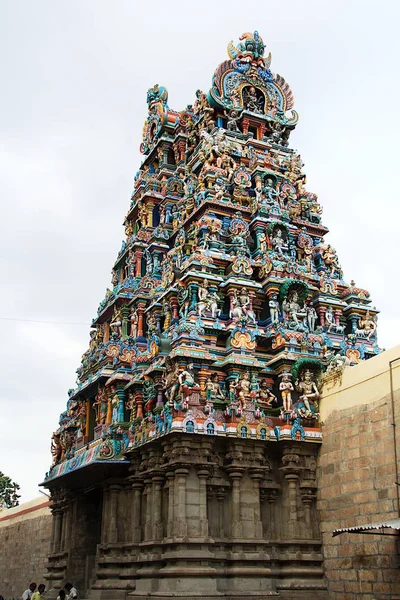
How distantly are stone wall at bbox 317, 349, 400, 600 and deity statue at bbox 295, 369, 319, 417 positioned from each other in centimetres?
40

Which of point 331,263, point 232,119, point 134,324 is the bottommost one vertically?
point 134,324

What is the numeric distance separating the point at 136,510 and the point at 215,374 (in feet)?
15.2

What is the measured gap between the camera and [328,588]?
58.0ft

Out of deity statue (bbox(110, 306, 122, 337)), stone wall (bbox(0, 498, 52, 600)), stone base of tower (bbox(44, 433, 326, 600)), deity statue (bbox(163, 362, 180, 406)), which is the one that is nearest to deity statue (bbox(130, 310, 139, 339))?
deity statue (bbox(110, 306, 122, 337))

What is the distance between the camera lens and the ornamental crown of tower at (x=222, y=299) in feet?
63.2

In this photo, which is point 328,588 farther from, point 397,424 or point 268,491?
point 397,424

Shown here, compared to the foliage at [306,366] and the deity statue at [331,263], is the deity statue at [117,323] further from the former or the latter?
the foliage at [306,366]

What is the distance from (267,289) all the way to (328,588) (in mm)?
8582

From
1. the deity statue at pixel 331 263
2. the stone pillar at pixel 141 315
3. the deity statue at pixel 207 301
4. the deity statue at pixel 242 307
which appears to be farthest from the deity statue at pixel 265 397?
the stone pillar at pixel 141 315

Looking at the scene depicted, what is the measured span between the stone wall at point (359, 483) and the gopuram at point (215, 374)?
0.52m

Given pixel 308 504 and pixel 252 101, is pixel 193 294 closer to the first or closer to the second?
pixel 308 504

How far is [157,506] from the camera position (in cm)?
1881

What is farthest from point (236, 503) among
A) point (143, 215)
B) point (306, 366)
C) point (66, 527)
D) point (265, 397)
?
point (143, 215)

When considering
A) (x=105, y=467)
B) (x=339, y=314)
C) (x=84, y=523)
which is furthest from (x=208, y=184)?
(x=84, y=523)
